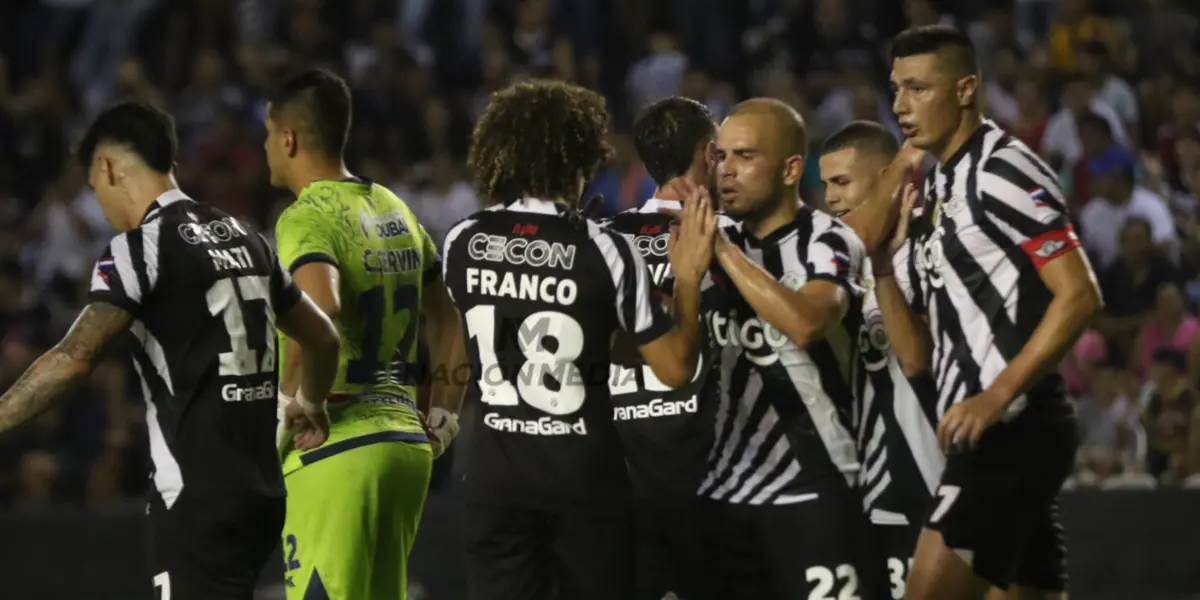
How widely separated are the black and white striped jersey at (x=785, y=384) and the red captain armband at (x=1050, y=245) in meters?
0.64

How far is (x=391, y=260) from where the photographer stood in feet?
22.9

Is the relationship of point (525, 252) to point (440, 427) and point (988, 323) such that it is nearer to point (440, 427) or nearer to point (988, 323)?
point (440, 427)

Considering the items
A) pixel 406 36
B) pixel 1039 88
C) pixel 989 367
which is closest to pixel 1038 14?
pixel 1039 88

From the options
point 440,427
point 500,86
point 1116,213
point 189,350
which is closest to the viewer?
point 189,350

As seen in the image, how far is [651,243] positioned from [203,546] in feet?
6.80

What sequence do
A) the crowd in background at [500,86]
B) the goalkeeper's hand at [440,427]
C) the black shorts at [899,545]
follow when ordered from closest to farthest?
the goalkeeper's hand at [440,427], the black shorts at [899,545], the crowd in background at [500,86]

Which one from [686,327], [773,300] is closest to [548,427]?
[686,327]

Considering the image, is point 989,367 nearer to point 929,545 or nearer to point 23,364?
point 929,545

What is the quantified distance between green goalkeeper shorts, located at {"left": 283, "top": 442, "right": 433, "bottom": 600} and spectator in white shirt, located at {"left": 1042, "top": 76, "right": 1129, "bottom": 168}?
337 inches

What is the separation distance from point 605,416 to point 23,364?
8.72 meters

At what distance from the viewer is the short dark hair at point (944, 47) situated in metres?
6.59

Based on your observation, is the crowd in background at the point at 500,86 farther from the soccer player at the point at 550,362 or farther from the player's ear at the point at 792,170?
the soccer player at the point at 550,362

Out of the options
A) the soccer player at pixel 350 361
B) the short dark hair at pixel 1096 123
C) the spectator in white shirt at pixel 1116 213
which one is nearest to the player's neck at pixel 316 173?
the soccer player at pixel 350 361

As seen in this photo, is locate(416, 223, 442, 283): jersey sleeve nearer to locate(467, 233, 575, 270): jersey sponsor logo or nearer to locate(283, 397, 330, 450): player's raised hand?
locate(283, 397, 330, 450): player's raised hand
